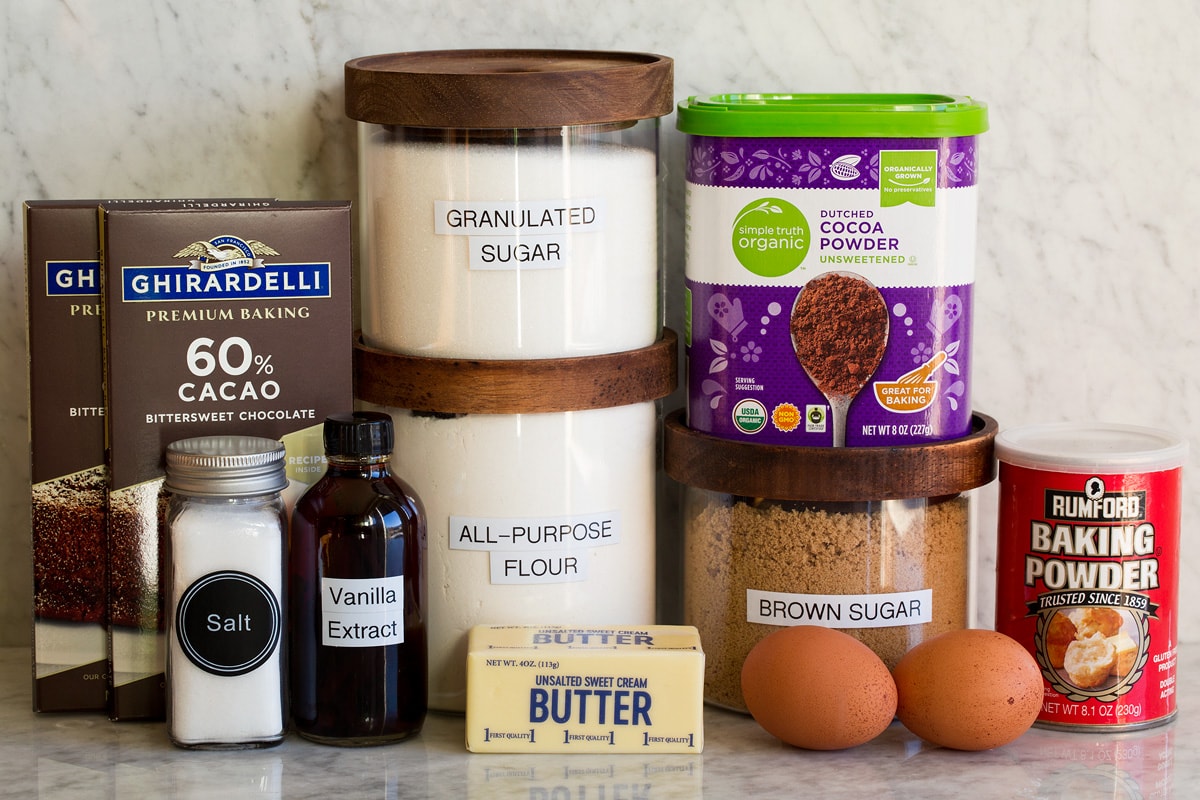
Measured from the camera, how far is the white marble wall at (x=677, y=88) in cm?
116

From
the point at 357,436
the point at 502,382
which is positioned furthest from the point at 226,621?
the point at 502,382

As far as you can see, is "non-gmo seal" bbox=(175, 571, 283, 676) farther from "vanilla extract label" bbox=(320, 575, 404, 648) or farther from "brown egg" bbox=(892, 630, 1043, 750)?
"brown egg" bbox=(892, 630, 1043, 750)

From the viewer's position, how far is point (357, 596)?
0.95 m

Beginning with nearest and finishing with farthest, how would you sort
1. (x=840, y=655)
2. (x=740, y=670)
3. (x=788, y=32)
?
1. (x=840, y=655)
2. (x=740, y=670)
3. (x=788, y=32)

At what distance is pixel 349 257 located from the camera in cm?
101

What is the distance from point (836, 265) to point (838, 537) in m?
0.20

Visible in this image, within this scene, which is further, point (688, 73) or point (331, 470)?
point (688, 73)

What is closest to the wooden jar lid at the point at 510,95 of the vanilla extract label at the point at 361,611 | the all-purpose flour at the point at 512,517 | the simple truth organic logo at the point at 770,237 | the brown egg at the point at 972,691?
the simple truth organic logo at the point at 770,237

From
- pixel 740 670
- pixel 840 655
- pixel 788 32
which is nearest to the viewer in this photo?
pixel 840 655

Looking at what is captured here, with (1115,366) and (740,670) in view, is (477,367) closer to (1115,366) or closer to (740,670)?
(740,670)

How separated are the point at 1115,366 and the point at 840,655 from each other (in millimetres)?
461

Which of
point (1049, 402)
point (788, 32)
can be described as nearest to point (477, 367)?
point (788, 32)

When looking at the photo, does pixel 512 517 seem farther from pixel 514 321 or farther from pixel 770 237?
pixel 770 237

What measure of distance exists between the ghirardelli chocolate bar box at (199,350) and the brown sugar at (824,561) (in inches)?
12.2
